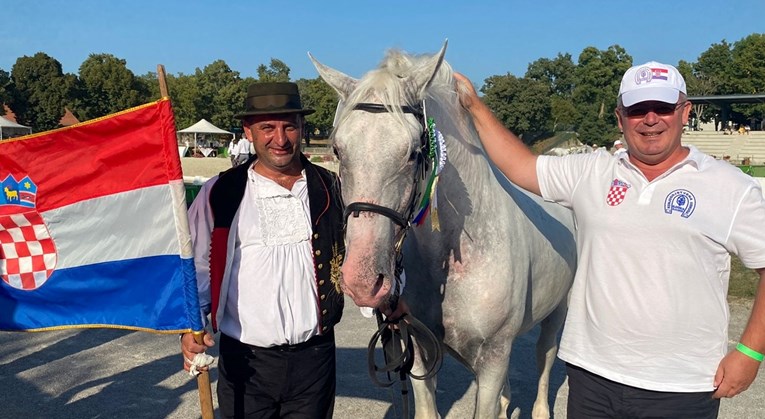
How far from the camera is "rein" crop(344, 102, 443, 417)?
2258mm

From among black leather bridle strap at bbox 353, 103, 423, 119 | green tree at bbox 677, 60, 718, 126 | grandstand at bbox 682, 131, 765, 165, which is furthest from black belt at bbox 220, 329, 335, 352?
green tree at bbox 677, 60, 718, 126

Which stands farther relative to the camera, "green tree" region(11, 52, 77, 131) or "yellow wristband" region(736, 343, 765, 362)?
"green tree" region(11, 52, 77, 131)

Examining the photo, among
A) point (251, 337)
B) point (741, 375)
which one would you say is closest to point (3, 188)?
point (251, 337)

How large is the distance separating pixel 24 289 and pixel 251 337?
40.7 inches

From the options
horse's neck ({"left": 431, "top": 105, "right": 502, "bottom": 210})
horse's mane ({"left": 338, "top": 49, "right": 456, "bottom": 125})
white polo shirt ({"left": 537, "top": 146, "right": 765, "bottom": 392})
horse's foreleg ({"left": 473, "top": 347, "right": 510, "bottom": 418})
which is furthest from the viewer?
horse's foreleg ({"left": 473, "top": 347, "right": 510, "bottom": 418})

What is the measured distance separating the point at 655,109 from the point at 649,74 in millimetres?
131

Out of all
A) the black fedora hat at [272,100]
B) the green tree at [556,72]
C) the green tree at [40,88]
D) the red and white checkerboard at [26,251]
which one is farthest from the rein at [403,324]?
the green tree at [556,72]

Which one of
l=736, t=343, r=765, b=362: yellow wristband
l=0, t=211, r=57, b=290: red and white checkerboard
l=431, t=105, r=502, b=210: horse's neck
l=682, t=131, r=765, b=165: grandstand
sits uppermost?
l=431, t=105, r=502, b=210: horse's neck

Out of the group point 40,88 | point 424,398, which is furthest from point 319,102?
point 424,398

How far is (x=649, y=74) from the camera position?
2232 millimetres

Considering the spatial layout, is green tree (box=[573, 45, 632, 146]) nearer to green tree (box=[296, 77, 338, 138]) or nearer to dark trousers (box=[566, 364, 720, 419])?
green tree (box=[296, 77, 338, 138])

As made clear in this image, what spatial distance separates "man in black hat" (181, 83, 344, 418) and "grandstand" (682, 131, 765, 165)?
46821 mm

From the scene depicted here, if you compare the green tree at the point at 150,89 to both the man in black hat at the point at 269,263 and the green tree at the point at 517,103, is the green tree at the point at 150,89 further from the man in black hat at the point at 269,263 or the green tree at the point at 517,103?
the man in black hat at the point at 269,263

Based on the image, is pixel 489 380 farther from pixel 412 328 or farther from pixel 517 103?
pixel 517 103
